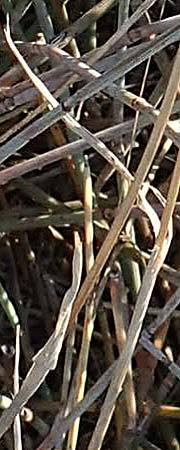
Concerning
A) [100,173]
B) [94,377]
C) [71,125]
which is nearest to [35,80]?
[71,125]

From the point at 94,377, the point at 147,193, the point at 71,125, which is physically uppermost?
the point at 71,125

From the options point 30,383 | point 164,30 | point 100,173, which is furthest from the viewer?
point 100,173

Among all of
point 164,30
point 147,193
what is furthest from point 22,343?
point 164,30

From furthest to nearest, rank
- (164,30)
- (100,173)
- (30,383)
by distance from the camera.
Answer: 1. (100,173)
2. (164,30)
3. (30,383)

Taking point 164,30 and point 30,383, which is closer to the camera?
point 30,383

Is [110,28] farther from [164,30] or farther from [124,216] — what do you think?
[124,216]

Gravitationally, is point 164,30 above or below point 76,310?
above

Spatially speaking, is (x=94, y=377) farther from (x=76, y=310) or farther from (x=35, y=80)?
(x=35, y=80)

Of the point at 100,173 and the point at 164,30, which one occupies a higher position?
the point at 164,30

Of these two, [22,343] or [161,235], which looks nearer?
[161,235]
